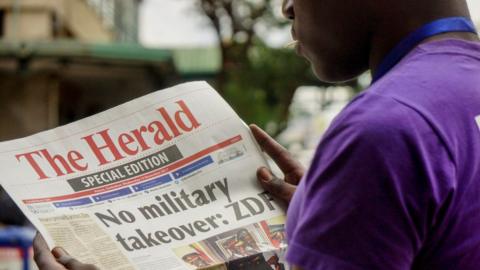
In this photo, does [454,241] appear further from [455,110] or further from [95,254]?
[95,254]

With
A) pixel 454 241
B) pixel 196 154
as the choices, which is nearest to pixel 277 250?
pixel 196 154

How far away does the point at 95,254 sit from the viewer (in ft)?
4.29

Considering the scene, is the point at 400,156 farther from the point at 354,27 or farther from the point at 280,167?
the point at 280,167

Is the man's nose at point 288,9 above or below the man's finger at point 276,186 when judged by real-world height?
above

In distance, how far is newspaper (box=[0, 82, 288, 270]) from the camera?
4.35ft

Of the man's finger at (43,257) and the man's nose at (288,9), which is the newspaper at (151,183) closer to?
the man's finger at (43,257)

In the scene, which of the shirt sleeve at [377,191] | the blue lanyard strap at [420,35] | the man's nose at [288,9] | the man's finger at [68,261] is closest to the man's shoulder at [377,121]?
the shirt sleeve at [377,191]

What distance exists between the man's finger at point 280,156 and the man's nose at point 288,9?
293 millimetres

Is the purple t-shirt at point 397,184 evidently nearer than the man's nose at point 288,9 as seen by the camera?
Yes

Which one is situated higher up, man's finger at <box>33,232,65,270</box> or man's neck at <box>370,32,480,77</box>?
man's neck at <box>370,32,480,77</box>

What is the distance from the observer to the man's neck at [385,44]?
976 millimetres

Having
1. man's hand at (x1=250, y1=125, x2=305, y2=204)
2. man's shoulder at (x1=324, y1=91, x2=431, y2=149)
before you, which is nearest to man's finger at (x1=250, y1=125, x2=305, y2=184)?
man's hand at (x1=250, y1=125, x2=305, y2=204)

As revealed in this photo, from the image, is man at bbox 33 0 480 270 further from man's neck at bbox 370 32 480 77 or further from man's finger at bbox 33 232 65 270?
man's finger at bbox 33 232 65 270

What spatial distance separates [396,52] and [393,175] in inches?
8.3
